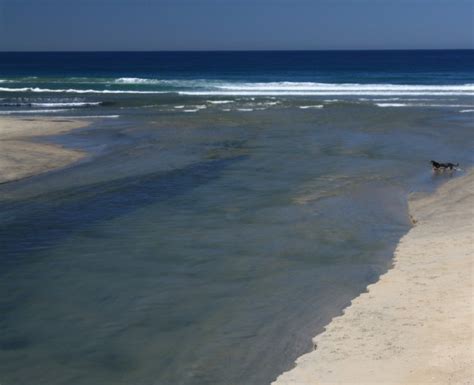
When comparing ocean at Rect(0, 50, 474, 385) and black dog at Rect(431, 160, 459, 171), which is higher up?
black dog at Rect(431, 160, 459, 171)

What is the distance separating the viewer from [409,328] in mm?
7559

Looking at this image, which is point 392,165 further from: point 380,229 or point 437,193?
point 380,229

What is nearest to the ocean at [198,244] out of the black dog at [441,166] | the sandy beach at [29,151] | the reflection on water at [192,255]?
the reflection on water at [192,255]

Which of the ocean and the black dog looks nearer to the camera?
the ocean

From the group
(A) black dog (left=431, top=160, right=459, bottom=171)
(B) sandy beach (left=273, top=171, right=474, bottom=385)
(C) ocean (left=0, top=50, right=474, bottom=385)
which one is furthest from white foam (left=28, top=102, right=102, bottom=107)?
(B) sandy beach (left=273, top=171, right=474, bottom=385)

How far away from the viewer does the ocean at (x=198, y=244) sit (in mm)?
7473

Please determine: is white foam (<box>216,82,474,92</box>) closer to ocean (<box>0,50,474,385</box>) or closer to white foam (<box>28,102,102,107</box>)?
white foam (<box>28,102,102,107</box>)

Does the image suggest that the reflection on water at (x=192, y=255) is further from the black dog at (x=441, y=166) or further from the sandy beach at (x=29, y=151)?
the sandy beach at (x=29, y=151)

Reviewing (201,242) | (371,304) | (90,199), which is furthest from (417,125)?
(371,304)

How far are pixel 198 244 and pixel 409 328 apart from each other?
440 cm

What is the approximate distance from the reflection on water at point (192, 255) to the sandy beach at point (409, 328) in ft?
0.97

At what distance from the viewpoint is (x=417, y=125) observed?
26609mm

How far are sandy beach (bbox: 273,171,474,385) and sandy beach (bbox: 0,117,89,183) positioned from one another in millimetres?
9881

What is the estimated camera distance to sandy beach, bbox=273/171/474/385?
21.3 ft
